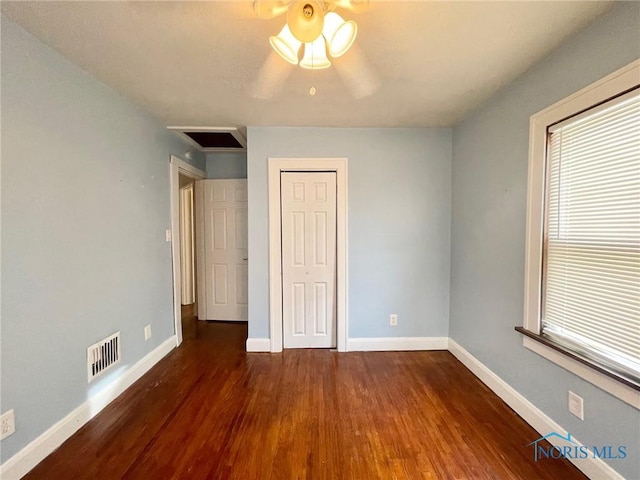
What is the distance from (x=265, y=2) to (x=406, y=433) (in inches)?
95.0

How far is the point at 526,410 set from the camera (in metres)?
1.80

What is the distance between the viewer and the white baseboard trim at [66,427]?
1.39 meters

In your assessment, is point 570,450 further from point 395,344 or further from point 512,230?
point 395,344

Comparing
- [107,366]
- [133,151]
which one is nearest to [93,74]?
[133,151]

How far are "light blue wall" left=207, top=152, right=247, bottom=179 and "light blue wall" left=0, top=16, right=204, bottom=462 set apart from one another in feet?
4.41

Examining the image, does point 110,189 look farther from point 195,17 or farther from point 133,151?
point 195,17

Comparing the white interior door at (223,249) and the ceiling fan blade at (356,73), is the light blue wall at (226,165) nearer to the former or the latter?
the white interior door at (223,249)

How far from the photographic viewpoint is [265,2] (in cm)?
114

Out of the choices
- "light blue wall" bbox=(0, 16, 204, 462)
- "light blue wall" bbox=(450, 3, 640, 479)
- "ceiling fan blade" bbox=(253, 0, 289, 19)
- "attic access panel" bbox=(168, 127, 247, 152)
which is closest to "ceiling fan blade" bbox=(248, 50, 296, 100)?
"ceiling fan blade" bbox=(253, 0, 289, 19)

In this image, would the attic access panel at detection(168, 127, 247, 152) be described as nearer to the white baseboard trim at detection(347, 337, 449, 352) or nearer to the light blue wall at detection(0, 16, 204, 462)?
the light blue wall at detection(0, 16, 204, 462)

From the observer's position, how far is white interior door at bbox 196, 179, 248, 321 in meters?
3.74

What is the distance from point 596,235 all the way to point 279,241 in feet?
7.63

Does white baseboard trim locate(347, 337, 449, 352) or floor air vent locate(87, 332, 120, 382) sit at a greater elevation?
floor air vent locate(87, 332, 120, 382)

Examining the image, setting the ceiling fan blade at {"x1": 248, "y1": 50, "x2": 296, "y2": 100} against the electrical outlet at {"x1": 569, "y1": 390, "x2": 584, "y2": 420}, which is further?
the ceiling fan blade at {"x1": 248, "y1": 50, "x2": 296, "y2": 100}
